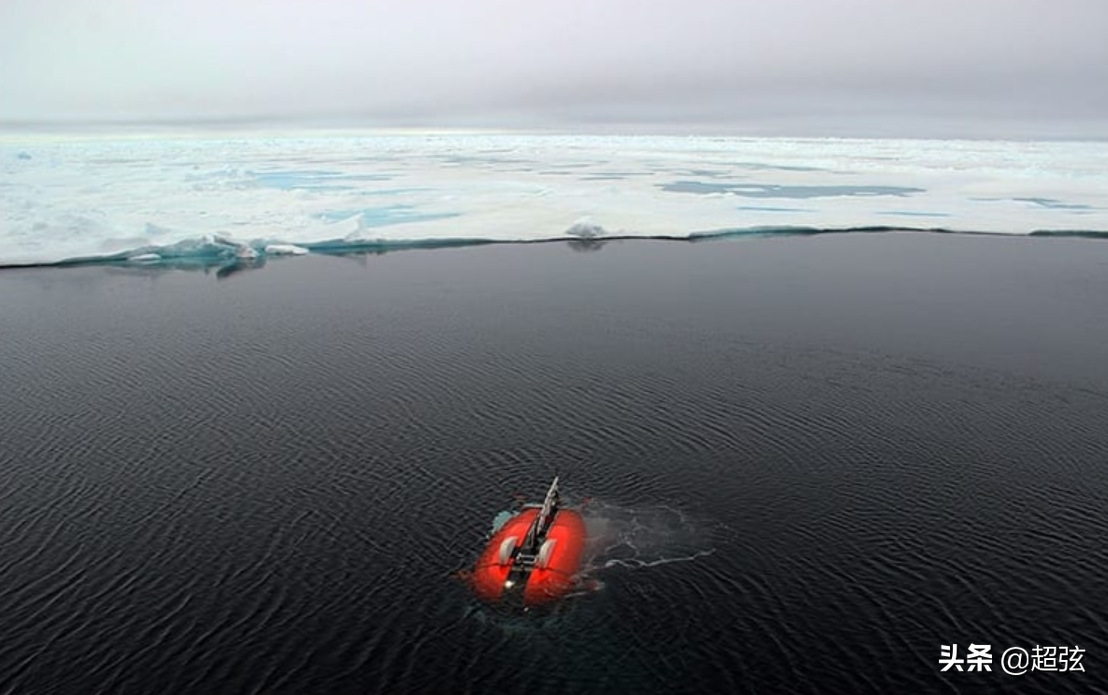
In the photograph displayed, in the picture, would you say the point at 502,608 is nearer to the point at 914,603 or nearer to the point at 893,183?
the point at 914,603

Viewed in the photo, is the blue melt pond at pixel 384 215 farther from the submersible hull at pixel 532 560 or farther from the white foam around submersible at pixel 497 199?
the submersible hull at pixel 532 560

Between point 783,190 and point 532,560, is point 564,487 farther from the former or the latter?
point 783,190

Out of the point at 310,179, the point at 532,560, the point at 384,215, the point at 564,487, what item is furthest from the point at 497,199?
the point at 532,560

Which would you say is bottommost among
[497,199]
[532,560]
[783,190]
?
[532,560]

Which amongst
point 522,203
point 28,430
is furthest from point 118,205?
point 28,430

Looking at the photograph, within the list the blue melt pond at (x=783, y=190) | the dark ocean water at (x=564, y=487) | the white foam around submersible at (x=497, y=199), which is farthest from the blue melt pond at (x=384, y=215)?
the blue melt pond at (x=783, y=190)

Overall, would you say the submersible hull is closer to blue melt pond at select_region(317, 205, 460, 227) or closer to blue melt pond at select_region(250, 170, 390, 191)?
blue melt pond at select_region(317, 205, 460, 227)
